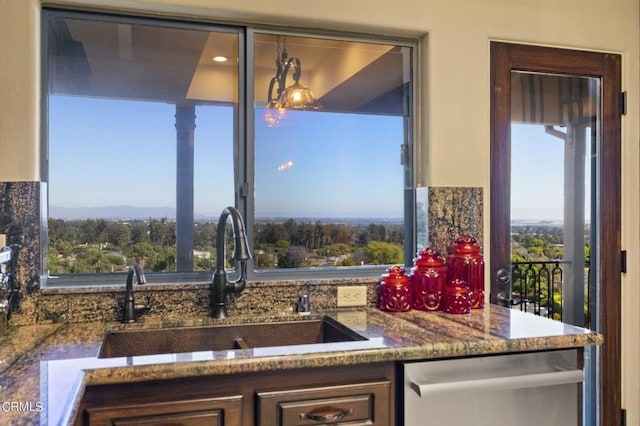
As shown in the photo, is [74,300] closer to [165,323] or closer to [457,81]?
[165,323]

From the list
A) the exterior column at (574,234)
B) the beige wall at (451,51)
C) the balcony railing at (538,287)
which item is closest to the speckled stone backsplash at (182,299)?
the beige wall at (451,51)

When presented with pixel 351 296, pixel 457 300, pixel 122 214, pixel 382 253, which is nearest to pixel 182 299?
pixel 122 214

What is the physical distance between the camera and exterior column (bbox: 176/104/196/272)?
2.16 m

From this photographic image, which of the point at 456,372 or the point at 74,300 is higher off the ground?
the point at 74,300

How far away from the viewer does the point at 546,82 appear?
2.49 meters

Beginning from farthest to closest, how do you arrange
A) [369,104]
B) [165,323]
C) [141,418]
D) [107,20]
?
[369,104] → [107,20] → [165,323] → [141,418]

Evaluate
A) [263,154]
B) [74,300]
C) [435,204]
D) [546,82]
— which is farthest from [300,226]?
[546,82]

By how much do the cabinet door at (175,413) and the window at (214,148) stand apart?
821 millimetres

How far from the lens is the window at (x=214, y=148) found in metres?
2.05

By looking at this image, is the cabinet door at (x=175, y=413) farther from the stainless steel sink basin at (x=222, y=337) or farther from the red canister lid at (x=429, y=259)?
the red canister lid at (x=429, y=259)

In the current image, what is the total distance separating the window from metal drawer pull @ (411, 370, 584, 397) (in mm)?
849

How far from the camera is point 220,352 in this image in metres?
1.48

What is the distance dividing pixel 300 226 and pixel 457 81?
97 centimetres

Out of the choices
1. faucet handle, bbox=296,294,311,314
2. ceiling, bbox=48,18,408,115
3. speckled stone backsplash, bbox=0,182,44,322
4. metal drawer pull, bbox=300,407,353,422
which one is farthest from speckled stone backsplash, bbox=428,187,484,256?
speckled stone backsplash, bbox=0,182,44,322
